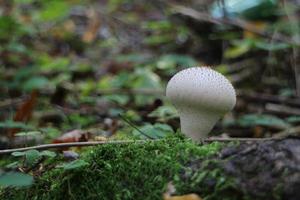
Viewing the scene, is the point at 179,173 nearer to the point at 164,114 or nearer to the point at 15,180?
the point at 15,180

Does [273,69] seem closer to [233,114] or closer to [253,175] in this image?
[233,114]

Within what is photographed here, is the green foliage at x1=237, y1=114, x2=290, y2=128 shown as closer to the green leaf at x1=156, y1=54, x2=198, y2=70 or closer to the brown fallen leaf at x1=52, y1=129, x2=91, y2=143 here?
the brown fallen leaf at x1=52, y1=129, x2=91, y2=143

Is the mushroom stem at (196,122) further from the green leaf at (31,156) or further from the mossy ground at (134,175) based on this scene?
the green leaf at (31,156)

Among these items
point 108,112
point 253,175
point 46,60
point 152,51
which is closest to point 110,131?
point 108,112

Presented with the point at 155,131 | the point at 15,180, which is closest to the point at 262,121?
the point at 155,131

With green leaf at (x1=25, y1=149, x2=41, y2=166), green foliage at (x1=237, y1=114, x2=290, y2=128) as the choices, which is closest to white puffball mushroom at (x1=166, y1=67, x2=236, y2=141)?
green leaf at (x1=25, y1=149, x2=41, y2=166)

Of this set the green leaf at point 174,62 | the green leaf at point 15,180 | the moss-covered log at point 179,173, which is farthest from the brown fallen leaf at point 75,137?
the green leaf at point 174,62
